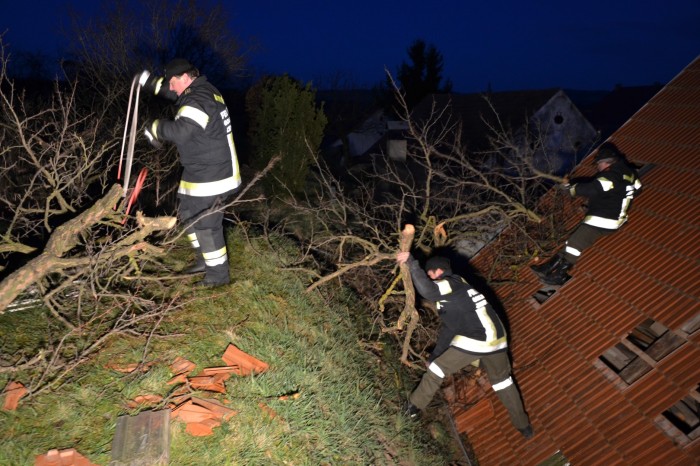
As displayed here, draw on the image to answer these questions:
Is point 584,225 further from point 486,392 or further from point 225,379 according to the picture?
point 225,379

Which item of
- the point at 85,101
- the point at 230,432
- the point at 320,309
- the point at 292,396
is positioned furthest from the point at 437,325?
the point at 85,101

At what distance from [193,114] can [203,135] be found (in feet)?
0.71

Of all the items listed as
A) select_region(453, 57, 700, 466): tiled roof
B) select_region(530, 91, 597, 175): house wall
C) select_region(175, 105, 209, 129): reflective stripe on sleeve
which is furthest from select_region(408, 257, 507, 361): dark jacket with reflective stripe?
select_region(530, 91, 597, 175): house wall

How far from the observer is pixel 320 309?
5.27 meters

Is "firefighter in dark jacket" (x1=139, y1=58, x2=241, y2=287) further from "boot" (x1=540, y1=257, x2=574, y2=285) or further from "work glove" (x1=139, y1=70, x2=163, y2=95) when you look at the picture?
"boot" (x1=540, y1=257, x2=574, y2=285)

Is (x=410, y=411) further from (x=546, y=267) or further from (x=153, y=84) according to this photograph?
(x=153, y=84)

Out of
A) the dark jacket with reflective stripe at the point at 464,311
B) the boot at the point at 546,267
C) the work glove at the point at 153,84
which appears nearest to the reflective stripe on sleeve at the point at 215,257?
the work glove at the point at 153,84

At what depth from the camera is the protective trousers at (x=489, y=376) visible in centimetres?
459

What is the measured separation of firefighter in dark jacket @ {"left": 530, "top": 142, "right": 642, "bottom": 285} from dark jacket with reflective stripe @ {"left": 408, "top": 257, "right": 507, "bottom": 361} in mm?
2028

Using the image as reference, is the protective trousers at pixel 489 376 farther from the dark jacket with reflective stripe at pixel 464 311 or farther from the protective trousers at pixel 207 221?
the protective trousers at pixel 207 221

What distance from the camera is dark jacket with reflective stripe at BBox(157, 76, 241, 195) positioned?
3672 millimetres

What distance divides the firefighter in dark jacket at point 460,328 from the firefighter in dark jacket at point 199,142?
70.6 inches

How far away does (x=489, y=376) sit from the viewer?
479 cm

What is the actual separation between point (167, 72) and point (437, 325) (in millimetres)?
4707
